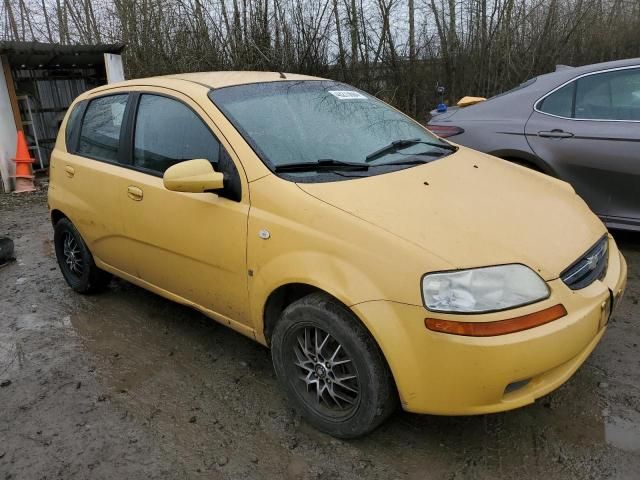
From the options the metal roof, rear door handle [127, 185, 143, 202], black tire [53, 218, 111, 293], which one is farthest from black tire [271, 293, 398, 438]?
the metal roof

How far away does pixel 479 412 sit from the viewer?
2217 mm

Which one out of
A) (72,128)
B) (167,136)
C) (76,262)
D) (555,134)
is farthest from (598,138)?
(76,262)

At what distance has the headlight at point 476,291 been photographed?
212 centimetres

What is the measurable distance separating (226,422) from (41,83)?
952 centimetres

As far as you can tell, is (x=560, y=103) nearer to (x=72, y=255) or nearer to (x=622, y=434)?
(x=622, y=434)

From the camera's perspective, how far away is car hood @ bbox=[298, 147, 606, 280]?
88.4 inches

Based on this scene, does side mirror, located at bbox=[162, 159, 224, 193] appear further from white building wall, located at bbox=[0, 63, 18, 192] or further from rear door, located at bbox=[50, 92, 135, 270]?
white building wall, located at bbox=[0, 63, 18, 192]

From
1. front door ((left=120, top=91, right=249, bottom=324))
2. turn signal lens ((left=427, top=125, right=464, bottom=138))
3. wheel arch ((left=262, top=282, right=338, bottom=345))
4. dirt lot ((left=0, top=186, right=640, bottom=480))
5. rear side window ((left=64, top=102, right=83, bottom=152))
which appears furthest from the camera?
turn signal lens ((left=427, top=125, right=464, bottom=138))

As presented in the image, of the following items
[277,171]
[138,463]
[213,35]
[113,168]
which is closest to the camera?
[138,463]

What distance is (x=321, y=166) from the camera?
280cm

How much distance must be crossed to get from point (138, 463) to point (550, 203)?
2379 millimetres

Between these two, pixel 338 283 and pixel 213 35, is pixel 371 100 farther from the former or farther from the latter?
pixel 213 35

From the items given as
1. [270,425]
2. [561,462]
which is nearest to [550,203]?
[561,462]

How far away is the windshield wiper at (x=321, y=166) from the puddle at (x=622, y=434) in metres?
1.71
